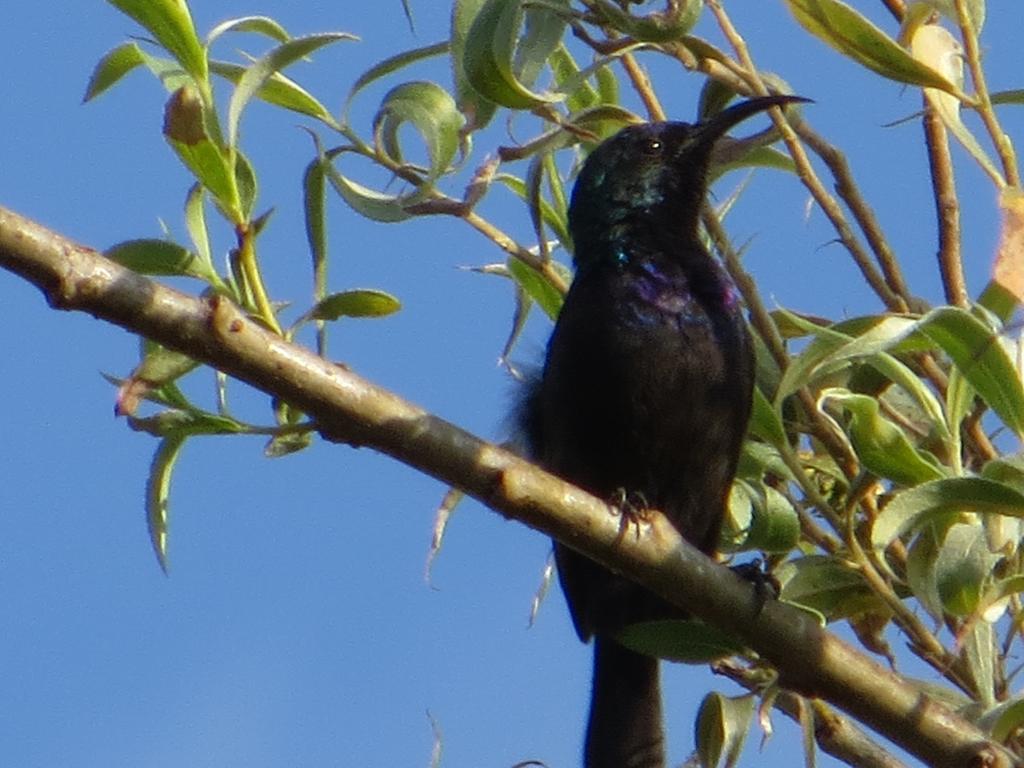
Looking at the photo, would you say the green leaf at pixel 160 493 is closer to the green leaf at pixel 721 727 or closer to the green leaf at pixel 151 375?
the green leaf at pixel 151 375

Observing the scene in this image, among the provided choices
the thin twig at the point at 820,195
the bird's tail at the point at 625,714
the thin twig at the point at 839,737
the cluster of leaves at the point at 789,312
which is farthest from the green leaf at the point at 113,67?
the bird's tail at the point at 625,714

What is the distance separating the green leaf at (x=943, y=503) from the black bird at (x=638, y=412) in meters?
1.19

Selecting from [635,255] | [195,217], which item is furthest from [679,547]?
[635,255]

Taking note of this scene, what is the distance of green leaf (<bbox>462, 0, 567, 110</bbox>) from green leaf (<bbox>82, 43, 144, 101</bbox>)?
476 mm

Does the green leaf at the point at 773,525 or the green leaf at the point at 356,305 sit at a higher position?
the green leaf at the point at 356,305

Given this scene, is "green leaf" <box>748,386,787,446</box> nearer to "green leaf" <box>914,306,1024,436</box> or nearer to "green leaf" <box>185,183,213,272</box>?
"green leaf" <box>914,306,1024,436</box>

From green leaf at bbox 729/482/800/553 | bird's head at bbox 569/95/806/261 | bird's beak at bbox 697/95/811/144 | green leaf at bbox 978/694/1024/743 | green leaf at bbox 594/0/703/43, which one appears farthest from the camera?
bird's head at bbox 569/95/806/261

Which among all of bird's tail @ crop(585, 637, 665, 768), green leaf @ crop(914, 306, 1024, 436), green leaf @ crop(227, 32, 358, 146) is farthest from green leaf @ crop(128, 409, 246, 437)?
bird's tail @ crop(585, 637, 665, 768)

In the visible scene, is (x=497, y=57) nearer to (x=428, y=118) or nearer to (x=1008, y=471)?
(x=428, y=118)

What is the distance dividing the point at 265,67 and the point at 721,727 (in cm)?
111

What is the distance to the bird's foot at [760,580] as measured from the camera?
211 cm

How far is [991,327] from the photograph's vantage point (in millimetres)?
2211

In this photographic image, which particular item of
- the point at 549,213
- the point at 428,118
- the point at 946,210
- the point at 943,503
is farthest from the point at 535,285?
the point at 943,503

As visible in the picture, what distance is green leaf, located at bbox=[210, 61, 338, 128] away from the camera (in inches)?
102
